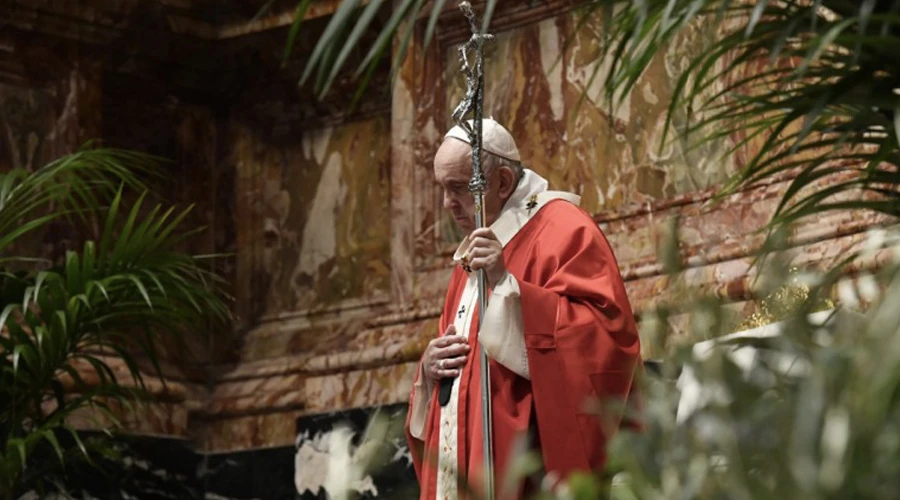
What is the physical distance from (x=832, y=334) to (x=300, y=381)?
6.86m

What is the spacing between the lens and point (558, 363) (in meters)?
4.29

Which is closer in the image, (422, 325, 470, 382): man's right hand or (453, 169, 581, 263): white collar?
(422, 325, 470, 382): man's right hand

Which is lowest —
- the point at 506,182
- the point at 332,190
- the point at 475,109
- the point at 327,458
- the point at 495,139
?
the point at 327,458

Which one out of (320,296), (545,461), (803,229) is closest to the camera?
(545,461)

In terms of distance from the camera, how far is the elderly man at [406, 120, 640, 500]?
4254mm

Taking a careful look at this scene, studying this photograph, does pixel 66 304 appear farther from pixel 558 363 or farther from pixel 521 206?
pixel 558 363

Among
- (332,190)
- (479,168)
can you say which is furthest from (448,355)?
(332,190)

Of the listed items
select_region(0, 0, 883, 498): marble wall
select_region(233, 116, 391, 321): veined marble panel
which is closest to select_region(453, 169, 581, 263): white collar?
select_region(0, 0, 883, 498): marble wall

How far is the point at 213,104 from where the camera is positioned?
28.3ft

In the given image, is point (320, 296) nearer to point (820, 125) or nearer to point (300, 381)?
point (300, 381)

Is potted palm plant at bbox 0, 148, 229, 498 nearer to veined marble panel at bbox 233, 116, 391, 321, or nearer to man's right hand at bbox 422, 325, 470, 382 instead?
man's right hand at bbox 422, 325, 470, 382

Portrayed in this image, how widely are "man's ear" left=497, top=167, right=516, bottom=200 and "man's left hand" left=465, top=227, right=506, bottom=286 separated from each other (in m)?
0.43

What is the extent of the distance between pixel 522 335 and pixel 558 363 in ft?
0.38

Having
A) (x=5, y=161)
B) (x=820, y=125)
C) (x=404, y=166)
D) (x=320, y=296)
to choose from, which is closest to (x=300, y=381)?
(x=320, y=296)
